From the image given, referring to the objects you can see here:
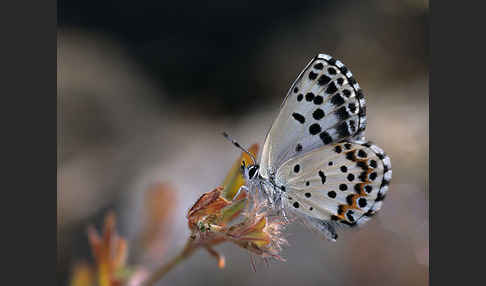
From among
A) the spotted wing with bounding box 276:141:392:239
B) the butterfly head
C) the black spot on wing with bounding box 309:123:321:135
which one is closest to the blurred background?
the spotted wing with bounding box 276:141:392:239

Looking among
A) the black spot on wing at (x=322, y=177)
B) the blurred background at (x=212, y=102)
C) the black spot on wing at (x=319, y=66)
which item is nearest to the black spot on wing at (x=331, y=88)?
the black spot on wing at (x=319, y=66)

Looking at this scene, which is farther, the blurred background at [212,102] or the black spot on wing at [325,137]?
the blurred background at [212,102]

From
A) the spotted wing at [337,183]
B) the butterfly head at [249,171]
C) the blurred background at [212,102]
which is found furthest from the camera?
the blurred background at [212,102]

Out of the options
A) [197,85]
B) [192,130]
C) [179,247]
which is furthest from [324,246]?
[197,85]

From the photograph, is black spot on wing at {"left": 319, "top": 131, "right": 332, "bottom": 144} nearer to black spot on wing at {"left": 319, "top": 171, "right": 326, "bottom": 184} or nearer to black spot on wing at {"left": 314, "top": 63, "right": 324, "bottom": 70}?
black spot on wing at {"left": 319, "top": 171, "right": 326, "bottom": 184}

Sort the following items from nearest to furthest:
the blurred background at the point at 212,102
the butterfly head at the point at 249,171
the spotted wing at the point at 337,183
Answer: the butterfly head at the point at 249,171 → the spotted wing at the point at 337,183 → the blurred background at the point at 212,102

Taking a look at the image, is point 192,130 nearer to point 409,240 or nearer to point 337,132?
point 409,240

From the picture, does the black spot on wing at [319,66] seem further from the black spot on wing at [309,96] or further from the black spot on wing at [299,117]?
the black spot on wing at [299,117]
